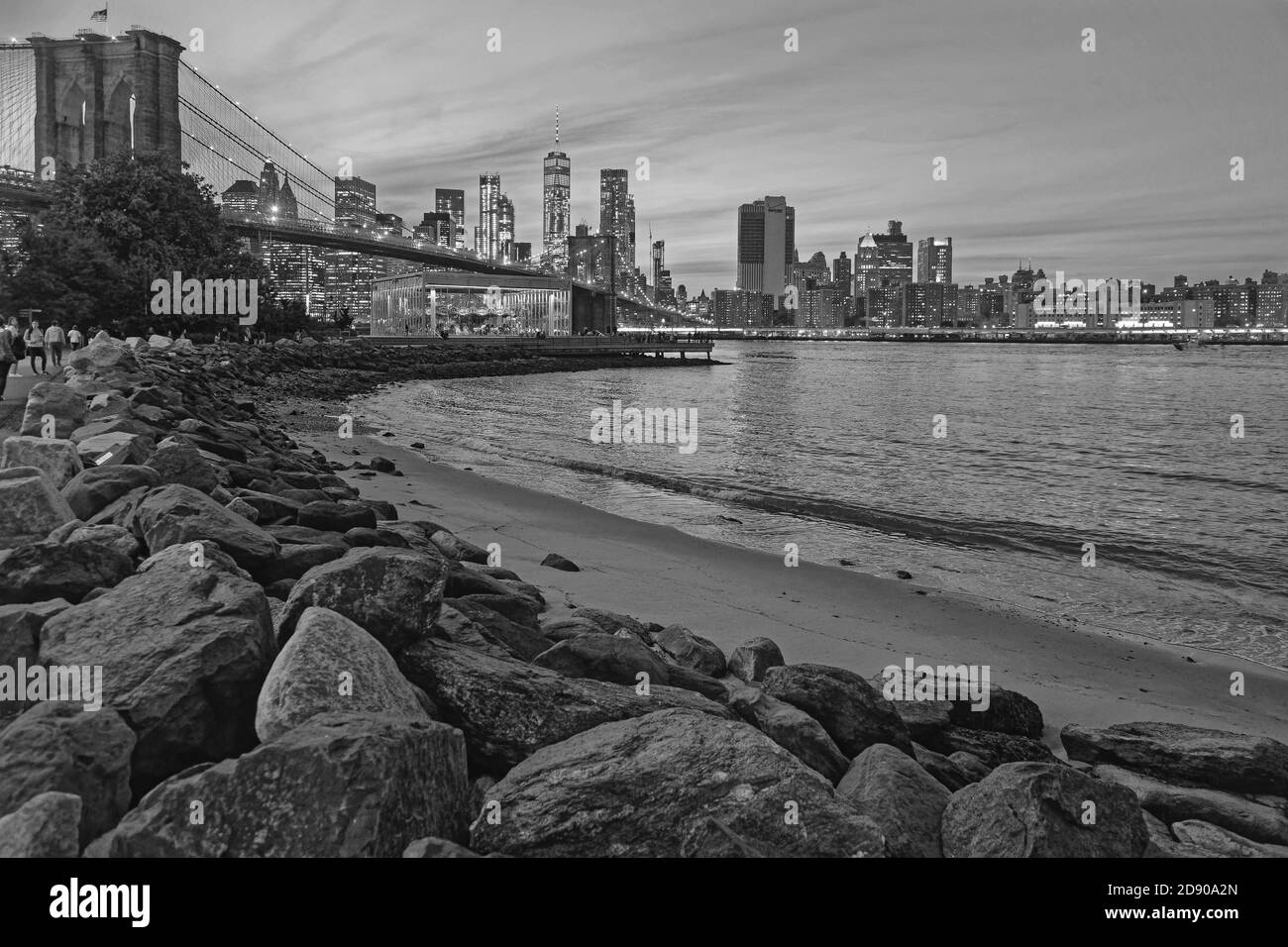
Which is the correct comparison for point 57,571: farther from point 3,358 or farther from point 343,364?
point 343,364

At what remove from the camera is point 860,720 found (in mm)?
4949

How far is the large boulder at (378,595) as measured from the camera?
422 centimetres

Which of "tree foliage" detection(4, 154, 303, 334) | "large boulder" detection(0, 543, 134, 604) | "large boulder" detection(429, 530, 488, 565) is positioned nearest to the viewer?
"large boulder" detection(0, 543, 134, 604)

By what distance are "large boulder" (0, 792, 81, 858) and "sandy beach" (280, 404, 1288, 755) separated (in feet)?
15.3

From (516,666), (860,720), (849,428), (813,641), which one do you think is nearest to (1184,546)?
(813,641)

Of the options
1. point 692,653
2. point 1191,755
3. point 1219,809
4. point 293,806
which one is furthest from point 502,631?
point 1191,755

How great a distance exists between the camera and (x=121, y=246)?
1594 inches

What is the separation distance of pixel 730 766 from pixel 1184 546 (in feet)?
42.9

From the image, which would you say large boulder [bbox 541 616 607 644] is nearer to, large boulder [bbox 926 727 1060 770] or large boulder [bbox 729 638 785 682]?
large boulder [bbox 729 638 785 682]

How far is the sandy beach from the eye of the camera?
23.2 ft

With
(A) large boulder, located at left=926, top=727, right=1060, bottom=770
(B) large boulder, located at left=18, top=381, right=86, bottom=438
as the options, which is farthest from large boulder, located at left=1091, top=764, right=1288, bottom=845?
(B) large boulder, located at left=18, top=381, right=86, bottom=438

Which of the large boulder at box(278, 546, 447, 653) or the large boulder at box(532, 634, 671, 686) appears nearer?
the large boulder at box(278, 546, 447, 653)

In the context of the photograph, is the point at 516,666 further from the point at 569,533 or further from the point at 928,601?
the point at 569,533

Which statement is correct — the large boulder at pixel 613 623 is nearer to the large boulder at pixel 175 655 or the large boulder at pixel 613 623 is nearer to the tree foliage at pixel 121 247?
the large boulder at pixel 175 655
